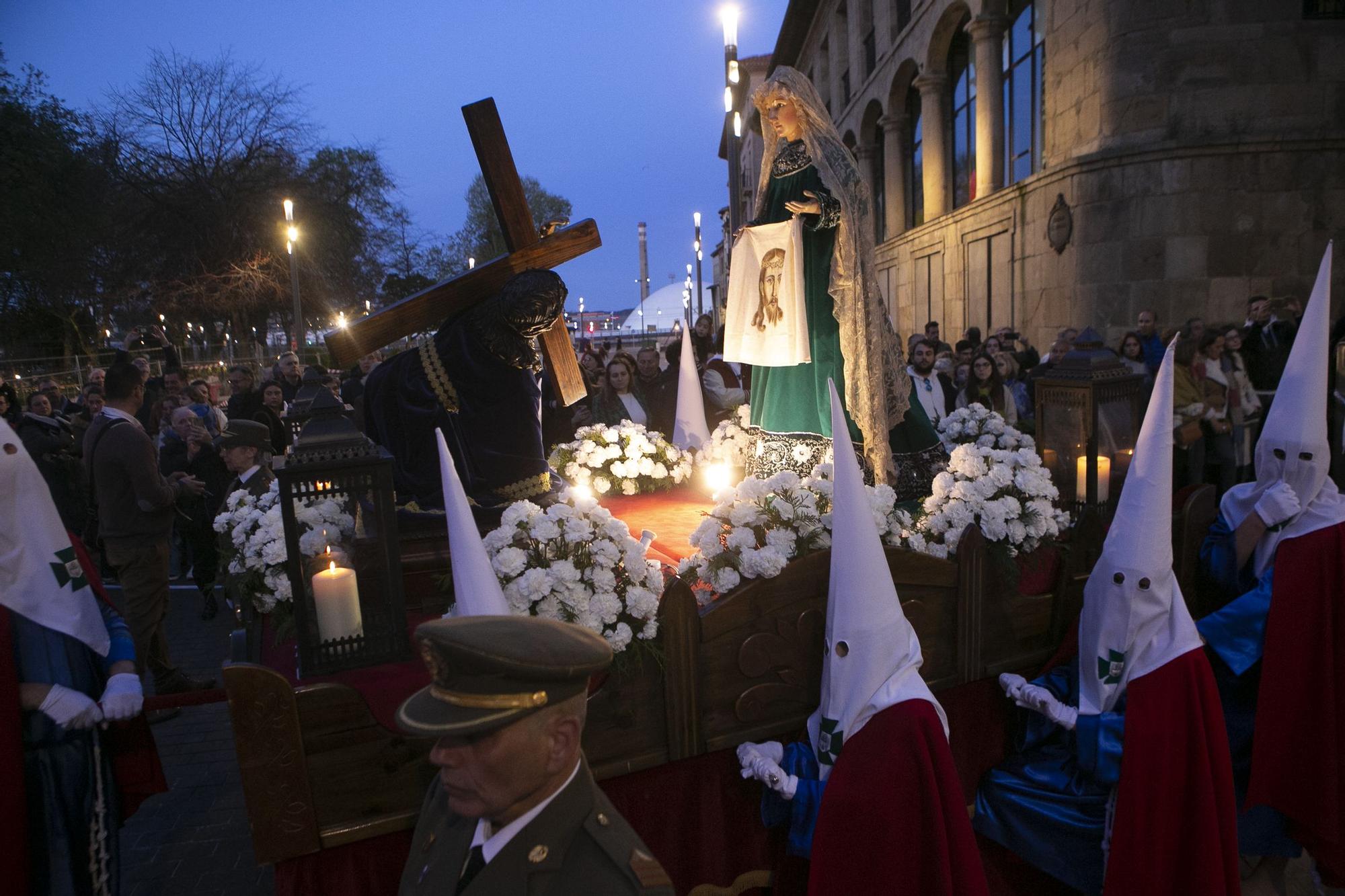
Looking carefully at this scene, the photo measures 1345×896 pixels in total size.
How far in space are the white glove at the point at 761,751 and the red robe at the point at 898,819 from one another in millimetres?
326

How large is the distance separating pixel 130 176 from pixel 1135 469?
108 ft

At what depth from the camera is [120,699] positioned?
105 inches

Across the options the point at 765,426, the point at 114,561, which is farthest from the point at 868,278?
the point at 114,561

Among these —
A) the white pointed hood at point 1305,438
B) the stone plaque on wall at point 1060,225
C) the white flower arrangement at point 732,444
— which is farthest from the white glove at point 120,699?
the stone plaque on wall at point 1060,225

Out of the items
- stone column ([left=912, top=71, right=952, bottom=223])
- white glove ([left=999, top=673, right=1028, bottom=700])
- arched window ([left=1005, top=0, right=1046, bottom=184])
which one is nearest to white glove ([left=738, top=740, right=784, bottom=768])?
white glove ([left=999, top=673, right=1028, bottom=700])

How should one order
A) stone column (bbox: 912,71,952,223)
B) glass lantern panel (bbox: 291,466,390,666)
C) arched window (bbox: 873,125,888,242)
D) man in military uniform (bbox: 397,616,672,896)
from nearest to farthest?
man in military uniform (bbox: 397,616,672,896) → glass lantern panel (bbox: 291,466,390,666) → stone column (bbox: 912,71,952,223) → arched window (bbox: 873,125,888,242)

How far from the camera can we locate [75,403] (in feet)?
34.7

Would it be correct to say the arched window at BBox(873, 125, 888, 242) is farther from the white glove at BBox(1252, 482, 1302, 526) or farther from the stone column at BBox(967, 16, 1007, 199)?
the white glove at BBox(1252, 482, 1302, 526)

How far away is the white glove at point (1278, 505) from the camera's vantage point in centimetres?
343

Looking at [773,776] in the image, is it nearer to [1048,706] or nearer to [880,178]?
[1048,706]

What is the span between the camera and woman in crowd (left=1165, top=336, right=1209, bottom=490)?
24.8 ft

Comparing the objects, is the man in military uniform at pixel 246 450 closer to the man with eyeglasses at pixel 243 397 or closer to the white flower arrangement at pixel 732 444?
the white flower arrangement at pixel 732 444

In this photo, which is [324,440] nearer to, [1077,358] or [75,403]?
[1077,358]

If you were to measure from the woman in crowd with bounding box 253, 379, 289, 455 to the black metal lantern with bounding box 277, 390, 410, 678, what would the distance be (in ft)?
21.7
